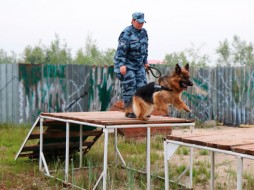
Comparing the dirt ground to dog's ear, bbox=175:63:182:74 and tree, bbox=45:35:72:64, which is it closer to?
dog's ear, bbox=175:63:182:74

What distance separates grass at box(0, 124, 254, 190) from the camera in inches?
201

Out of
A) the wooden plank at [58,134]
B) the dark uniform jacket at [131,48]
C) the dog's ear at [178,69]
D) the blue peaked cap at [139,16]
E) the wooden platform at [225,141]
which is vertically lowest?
the wooden plank at [58,134]

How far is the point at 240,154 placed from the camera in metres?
3.01

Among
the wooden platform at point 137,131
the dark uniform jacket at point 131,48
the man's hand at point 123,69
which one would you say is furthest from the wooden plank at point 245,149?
the wooden platform at point 137,131

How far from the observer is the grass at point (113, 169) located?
5098mm

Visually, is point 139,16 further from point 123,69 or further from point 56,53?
point 56,53

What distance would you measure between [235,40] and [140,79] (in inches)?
791

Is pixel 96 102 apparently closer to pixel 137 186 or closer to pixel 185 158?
pixel 185 158

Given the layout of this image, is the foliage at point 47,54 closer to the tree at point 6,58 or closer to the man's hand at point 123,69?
the tree at point 6,58

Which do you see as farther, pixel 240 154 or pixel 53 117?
pixel 53 117

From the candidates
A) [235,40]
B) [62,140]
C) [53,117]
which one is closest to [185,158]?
[62,140]

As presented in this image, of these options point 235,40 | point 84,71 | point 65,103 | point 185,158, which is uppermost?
point 235,40

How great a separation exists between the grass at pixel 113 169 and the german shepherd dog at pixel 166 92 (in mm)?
808

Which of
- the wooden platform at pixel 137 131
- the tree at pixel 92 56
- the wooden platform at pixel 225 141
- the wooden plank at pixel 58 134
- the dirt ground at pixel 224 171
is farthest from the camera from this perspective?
the tree at pixel 92 56
